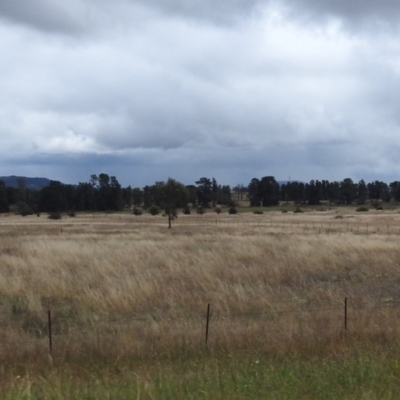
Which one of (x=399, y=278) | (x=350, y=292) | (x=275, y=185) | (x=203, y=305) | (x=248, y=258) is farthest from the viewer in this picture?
(x=275, y=185)

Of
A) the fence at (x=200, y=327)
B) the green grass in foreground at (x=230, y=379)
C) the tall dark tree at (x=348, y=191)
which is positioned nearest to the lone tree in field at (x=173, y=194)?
the fence at (x=200, y=327)

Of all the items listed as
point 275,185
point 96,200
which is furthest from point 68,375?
point 275,185

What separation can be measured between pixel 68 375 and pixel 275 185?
146 metres

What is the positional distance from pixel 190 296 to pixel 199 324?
4.43 metres

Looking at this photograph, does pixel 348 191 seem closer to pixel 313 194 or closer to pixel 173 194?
pixel 313 194

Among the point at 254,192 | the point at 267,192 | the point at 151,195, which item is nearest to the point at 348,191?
the point at 267,192

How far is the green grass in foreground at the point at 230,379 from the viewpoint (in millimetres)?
6918

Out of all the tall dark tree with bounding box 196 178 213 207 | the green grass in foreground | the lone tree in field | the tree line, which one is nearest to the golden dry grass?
the green grass in foreground

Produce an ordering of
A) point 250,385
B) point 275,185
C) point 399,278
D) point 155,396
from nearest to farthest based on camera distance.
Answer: point 155,396
point 250,385
point 399,278
point 275,185

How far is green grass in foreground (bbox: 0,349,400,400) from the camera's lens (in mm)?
6918

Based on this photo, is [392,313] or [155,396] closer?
[155,396]

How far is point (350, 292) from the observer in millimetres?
17562

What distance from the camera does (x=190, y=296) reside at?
16453mm

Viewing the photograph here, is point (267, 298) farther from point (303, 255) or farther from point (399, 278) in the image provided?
point (303, 255)
